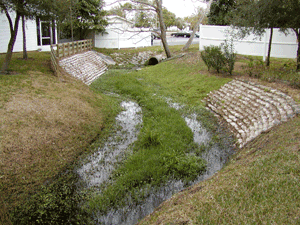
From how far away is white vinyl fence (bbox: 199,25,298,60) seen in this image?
1772 cm

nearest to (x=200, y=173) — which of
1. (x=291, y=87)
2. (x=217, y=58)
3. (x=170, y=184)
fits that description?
(x=170, y=184)

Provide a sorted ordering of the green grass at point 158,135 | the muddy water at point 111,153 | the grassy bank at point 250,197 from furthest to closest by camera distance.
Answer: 1. the muddy water at point 111,153
2. the green grass at point 158,135
3. the grassy bank at point 250,197

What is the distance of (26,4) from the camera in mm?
13789

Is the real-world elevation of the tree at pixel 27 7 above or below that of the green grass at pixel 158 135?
above

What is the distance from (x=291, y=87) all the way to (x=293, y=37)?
8.46m

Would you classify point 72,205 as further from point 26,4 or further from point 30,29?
point 30,29

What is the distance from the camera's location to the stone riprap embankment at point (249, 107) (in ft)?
28.5

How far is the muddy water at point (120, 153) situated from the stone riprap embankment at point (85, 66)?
712 cm

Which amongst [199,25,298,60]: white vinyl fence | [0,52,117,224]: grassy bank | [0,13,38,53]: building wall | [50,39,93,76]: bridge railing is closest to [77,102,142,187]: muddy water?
[0,52,117,224]: grassy bank

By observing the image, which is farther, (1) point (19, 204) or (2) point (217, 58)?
(2) point (217, 58)

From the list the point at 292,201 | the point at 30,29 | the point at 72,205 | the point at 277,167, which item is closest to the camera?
the point at 292,201

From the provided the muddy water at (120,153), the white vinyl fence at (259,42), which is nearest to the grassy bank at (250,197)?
the muddy water at (120,153)

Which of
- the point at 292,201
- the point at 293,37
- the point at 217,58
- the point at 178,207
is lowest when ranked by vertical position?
the point at 178,207

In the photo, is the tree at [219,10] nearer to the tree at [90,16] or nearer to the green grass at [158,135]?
the green grass at [158,135]
